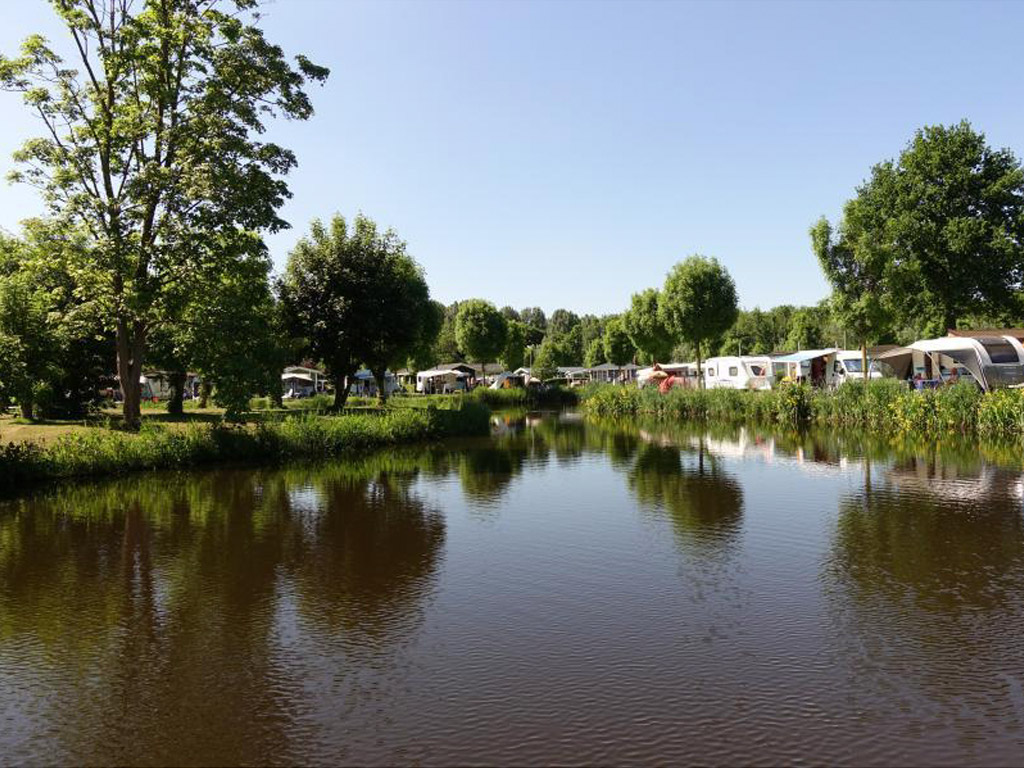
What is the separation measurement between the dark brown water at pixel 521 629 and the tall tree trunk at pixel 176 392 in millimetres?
17694

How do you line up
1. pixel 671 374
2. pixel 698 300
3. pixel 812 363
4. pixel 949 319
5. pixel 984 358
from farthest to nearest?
pixel 671 374 → pixel 812 363 → pixel 698 300 → pixel 949 319 → pixel 984 358

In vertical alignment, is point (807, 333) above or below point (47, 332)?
above

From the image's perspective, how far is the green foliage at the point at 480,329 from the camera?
79.6 metres

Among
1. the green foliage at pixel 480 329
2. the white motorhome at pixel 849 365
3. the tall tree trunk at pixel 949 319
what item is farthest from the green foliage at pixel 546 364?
the tall tree trunk at pixel 949 319

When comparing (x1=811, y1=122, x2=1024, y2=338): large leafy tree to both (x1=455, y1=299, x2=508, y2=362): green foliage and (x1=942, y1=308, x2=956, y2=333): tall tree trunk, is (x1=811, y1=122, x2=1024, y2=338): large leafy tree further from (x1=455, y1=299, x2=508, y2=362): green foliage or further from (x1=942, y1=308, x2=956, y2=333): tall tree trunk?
(x1=455, y1=299, x2=508, y2=362): green foliage

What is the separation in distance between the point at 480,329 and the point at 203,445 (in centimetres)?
5690

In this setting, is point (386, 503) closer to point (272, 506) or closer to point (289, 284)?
point (272, 506)

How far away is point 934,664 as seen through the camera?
737cm

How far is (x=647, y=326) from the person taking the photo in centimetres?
7512

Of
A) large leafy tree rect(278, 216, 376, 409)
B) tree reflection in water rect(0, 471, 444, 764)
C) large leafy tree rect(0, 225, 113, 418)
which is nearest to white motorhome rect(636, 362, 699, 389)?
large leafy tree rect(278, 216, 376, 409)

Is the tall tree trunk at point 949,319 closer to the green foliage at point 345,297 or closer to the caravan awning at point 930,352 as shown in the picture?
the caravan awning at point 930,352

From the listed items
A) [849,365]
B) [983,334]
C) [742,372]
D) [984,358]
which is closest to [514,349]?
[742,372]

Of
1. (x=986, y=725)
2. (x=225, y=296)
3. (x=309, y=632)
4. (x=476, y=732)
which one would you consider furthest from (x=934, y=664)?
(x=225, y=296)

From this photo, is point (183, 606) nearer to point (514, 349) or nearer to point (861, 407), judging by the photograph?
point (861, 407)
